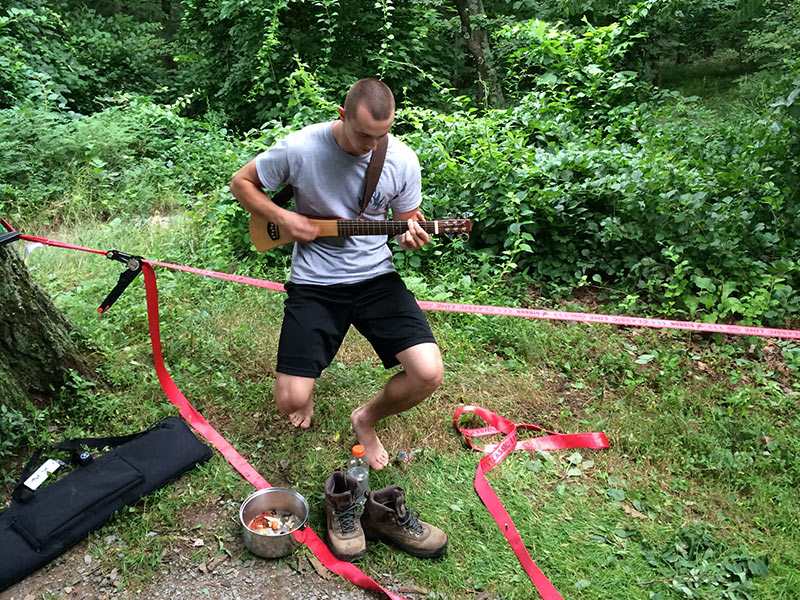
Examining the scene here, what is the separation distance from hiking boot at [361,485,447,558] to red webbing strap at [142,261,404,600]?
21 centimetres

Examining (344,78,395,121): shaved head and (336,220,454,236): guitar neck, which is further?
(336,220,454,236): guitar neck

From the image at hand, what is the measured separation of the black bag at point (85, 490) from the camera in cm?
234

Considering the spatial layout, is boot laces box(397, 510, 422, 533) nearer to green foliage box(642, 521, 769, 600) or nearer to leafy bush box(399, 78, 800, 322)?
green foliage box(642, 521, 769, 600)

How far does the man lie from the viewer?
9.24ft

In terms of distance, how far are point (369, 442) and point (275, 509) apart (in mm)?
596

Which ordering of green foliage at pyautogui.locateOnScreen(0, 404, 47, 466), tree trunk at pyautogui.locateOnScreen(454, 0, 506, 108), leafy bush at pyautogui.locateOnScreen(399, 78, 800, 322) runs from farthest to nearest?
1. tree trunk at pyautogui.locateOnScreen(454, 0, 506, 108)
2. leafy bush at pyautogui.locateOnScreen(399, 78, 800, 322)
3. green foliage at pyautogui.locateOnScreen(0, 404, 47, 466)

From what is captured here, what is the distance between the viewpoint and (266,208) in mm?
2945

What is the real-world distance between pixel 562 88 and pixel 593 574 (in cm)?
561

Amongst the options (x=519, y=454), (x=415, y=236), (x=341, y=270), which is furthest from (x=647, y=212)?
(x=341, y=270)

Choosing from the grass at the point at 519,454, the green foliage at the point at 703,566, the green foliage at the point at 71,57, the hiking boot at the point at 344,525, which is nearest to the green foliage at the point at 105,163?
the green foliage at the point at 71,57

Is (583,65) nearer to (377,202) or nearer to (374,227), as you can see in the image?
(377,202)

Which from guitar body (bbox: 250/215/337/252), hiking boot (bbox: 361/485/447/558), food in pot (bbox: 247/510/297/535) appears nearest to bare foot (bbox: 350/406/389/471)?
hiking boot (bbox: 361/485/447/558)

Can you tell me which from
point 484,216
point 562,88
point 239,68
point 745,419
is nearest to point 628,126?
point 562,88

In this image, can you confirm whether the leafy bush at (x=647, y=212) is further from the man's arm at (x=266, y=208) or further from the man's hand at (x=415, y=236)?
the man's arm at (x=266, y=208)
